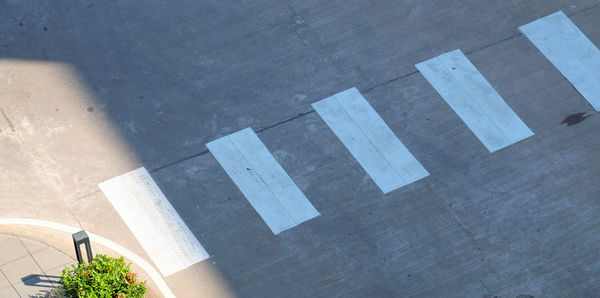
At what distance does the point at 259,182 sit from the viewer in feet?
56.9

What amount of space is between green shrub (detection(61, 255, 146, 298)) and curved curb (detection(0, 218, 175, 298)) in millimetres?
997

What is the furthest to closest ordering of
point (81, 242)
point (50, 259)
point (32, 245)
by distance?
point (32, 245)
point (50, 259)
point (81, 242)

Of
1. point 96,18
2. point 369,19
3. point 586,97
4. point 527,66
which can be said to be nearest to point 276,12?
point 369,19

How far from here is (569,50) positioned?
20.0 metres

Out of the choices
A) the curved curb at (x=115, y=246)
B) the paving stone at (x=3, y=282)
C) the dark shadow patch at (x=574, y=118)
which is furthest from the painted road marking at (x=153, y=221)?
the dark shadow patch at (x=574, y=118)

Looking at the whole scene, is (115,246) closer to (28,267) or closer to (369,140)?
(28,267)

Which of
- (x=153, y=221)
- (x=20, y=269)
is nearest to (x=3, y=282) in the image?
(x=20, y=269)

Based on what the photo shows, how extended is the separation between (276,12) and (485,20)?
445 cm

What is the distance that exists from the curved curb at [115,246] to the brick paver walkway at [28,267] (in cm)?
39

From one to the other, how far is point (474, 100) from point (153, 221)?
677cm

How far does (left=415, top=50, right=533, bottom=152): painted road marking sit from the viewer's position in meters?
18.4

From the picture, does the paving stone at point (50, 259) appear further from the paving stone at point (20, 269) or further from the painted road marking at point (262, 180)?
the painted road marking at point (262, 180)

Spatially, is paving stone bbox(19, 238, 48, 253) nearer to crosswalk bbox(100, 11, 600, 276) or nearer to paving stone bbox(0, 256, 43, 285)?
paving stone bbox(0, 256, 43, 285)

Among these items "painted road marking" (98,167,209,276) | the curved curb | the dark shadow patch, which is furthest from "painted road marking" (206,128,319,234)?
the dark shadow patch
